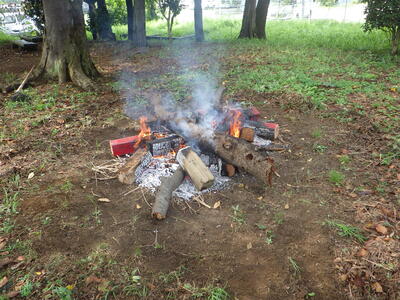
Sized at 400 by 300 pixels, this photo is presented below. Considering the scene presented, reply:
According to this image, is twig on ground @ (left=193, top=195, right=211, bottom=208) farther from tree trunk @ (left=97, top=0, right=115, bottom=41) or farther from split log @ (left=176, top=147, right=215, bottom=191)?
tree trunk @ (left=97, top=0, right=115, bottom=41)

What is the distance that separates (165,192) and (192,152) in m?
0.64

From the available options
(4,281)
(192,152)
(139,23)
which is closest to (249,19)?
(139,23)

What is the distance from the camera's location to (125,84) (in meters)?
8.05

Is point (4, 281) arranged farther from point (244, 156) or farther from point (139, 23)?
point (139, 23)

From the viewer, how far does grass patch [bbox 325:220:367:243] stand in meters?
2.94

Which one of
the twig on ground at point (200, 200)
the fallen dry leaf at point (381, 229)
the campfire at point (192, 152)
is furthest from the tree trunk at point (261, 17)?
the fallen dry leaf at point (381, 229)

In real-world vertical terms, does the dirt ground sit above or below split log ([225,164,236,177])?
below

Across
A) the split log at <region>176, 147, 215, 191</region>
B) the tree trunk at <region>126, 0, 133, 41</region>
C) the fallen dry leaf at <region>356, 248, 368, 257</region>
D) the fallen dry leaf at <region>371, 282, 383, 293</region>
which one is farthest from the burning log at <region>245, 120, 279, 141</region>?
the tree trunk at <region>126, 0, 133, 41</region>

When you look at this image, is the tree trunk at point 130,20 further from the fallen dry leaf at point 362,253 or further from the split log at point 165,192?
the fallen dry leaf at point 362,253

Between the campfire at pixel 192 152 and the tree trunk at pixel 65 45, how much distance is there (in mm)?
3842

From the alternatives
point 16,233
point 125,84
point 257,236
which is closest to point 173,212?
point 257,236

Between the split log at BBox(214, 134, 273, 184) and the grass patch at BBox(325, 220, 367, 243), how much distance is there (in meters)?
0.87

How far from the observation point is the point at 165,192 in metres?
3.41

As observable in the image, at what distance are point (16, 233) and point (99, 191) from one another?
3.16ft
